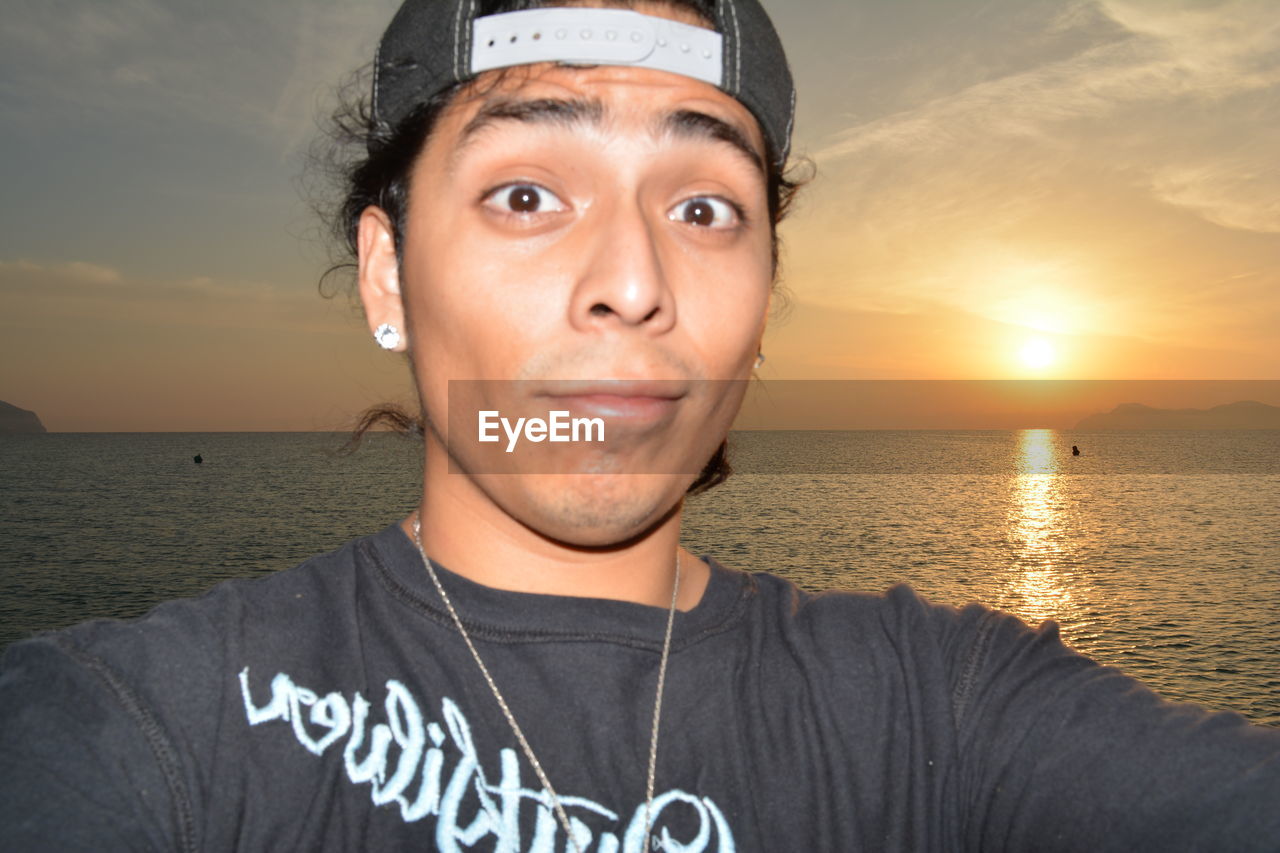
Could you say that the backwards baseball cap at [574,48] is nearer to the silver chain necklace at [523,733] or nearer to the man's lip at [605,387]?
the man's lip at [605,387]

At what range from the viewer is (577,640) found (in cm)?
180

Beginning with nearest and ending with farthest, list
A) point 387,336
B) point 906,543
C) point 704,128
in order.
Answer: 1. point 704,128
2. point 387,336
3. point 906,543

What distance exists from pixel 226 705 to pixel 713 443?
1.22 m

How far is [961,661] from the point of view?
1.99m

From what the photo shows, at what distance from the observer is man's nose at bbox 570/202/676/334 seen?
1.60m

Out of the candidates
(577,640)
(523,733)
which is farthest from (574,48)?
(523,733)

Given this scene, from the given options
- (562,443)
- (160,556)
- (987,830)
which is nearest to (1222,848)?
(987,830)

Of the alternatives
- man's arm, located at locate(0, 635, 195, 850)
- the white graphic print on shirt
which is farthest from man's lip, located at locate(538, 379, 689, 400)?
man's arm, located at locate(0, 635, 195, 850)

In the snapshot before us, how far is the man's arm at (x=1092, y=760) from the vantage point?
1.56 m

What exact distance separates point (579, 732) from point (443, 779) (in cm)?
30

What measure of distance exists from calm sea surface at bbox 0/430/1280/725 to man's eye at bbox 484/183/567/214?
3.92 metres

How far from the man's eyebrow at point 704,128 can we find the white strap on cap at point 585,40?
0.11 metres
